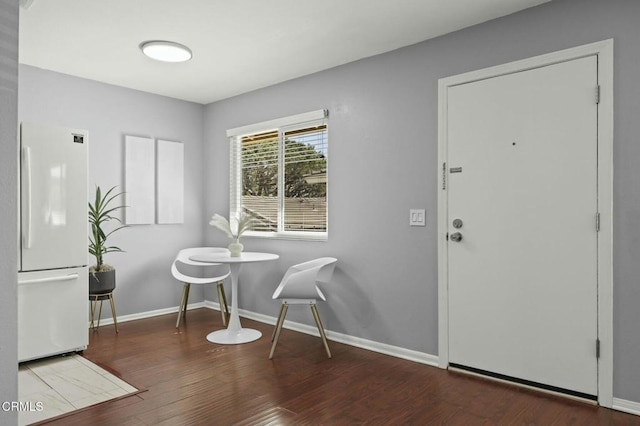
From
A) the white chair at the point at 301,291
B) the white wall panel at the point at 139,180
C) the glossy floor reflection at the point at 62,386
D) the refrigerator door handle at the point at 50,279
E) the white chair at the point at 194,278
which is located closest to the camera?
the glossy floor reflection at the point at 62,386

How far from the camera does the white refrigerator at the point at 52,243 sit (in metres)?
3.17

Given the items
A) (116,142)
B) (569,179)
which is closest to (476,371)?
(569,179)

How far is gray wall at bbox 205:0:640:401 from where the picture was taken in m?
2.44

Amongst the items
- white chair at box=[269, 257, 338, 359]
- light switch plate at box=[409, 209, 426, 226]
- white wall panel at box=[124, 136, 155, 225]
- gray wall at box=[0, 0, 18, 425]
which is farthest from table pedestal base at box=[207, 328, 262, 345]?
gray wall at box=[0, 0, 18, 425]

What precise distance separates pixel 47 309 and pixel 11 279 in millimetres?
2068

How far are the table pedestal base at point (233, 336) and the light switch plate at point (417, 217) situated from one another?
177cm

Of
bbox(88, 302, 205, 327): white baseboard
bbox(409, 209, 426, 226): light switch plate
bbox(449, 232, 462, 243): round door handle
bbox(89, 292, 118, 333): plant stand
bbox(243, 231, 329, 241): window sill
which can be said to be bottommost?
bbox(88, 302, 205, 327): white baseboard

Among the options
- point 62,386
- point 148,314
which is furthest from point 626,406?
point 148,314

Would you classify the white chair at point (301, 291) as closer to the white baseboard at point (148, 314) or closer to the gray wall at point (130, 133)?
the white baseboard at point (148, 314)

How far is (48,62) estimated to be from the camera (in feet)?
12.4

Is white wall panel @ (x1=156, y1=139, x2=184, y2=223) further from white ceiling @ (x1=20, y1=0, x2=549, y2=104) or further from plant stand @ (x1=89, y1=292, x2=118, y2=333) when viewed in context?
plant stand @ (x1=89, y1=292, x2=118, y2=333)

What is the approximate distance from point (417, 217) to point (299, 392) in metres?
1.56

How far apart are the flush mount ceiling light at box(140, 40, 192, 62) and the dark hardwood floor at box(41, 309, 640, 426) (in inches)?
97.3

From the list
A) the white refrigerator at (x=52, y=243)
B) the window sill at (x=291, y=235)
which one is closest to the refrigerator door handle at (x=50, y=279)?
the white refrigerator at (x=52, y=243)
